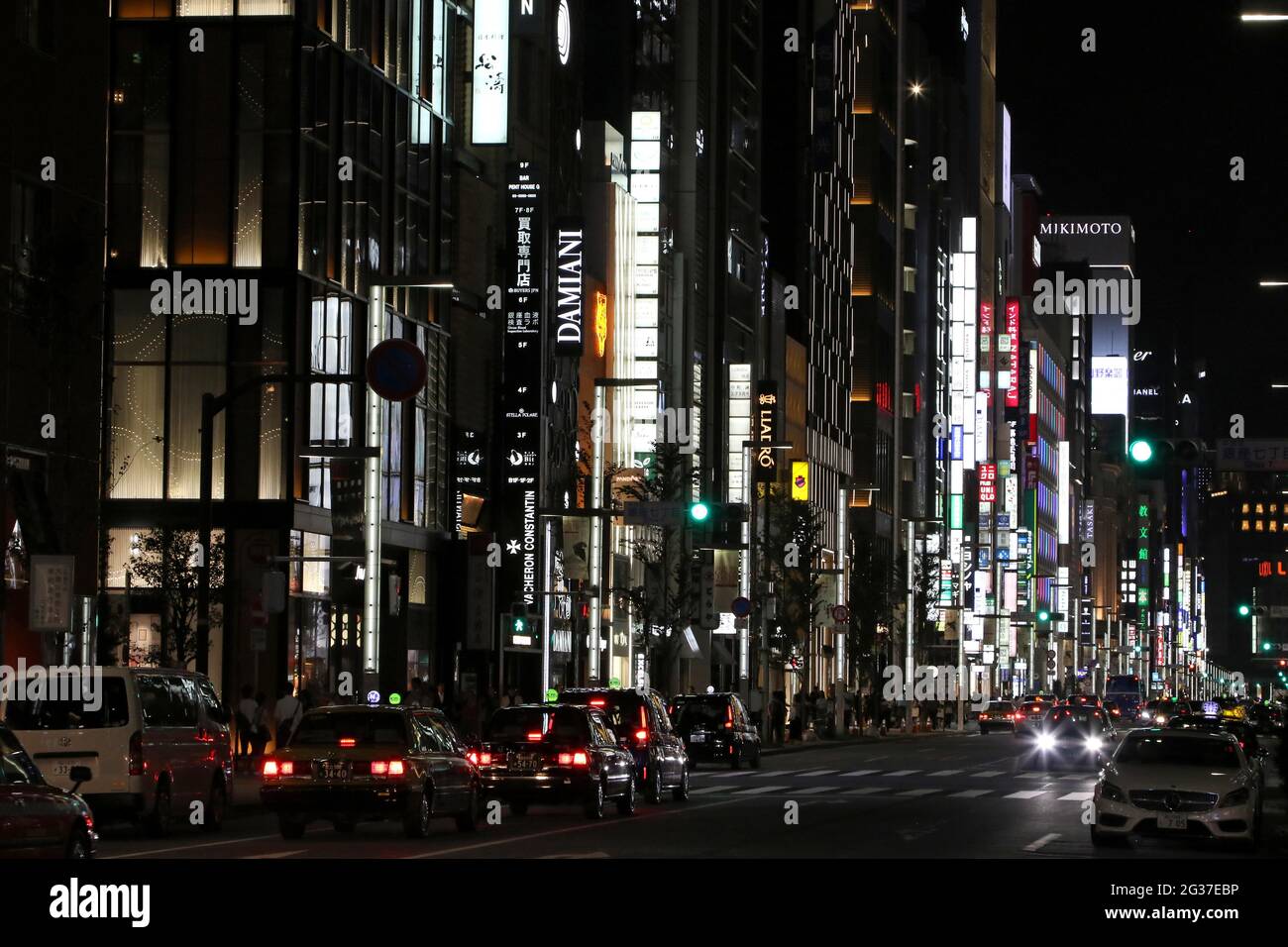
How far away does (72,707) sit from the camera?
27.6 m

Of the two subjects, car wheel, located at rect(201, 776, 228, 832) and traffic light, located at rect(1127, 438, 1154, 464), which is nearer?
car wheel, located at rect(201, 776, 228, 832)

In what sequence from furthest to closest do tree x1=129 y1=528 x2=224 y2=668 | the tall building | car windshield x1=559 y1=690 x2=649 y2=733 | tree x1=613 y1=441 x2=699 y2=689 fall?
tree x1=613 y1=441 x2=699 y2=689 → the tall building → tree x1=129 y1=528 x2=224 y2=668 → car windshield x1=559 y1=690 x2=649 y2=733

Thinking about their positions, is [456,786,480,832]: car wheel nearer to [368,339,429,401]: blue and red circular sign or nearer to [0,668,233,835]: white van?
[0,668,233,835]: white van

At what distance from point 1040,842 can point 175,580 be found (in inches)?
881

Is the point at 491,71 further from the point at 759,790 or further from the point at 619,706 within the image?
the point at 619,706

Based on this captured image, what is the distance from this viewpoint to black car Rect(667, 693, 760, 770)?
53.7m

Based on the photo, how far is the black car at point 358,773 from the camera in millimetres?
27469

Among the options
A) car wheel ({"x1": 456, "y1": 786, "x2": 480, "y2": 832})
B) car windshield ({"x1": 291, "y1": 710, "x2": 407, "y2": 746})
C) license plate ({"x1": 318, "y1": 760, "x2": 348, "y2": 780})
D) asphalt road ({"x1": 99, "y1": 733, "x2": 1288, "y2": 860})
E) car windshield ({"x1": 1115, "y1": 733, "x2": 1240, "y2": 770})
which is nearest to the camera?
asphalt road ({"x1": 99, "y1": 733, "x2": 1288, "y2": 860})

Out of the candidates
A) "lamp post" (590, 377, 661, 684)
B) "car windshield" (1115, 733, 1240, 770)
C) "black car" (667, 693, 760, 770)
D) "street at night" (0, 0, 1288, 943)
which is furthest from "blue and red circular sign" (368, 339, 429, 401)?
"lamp post" (590, 377, 661, 684)

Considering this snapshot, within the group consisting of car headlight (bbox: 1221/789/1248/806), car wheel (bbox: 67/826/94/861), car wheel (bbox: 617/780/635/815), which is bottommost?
car wheel (bbox: 617/780/635/815)

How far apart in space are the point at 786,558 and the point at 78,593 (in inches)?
1908

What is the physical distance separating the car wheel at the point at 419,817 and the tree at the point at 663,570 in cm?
3950

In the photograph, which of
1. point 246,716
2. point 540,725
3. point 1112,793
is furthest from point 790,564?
point 1112,793

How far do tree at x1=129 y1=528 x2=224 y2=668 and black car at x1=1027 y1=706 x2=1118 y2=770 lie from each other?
1869 centimetres
